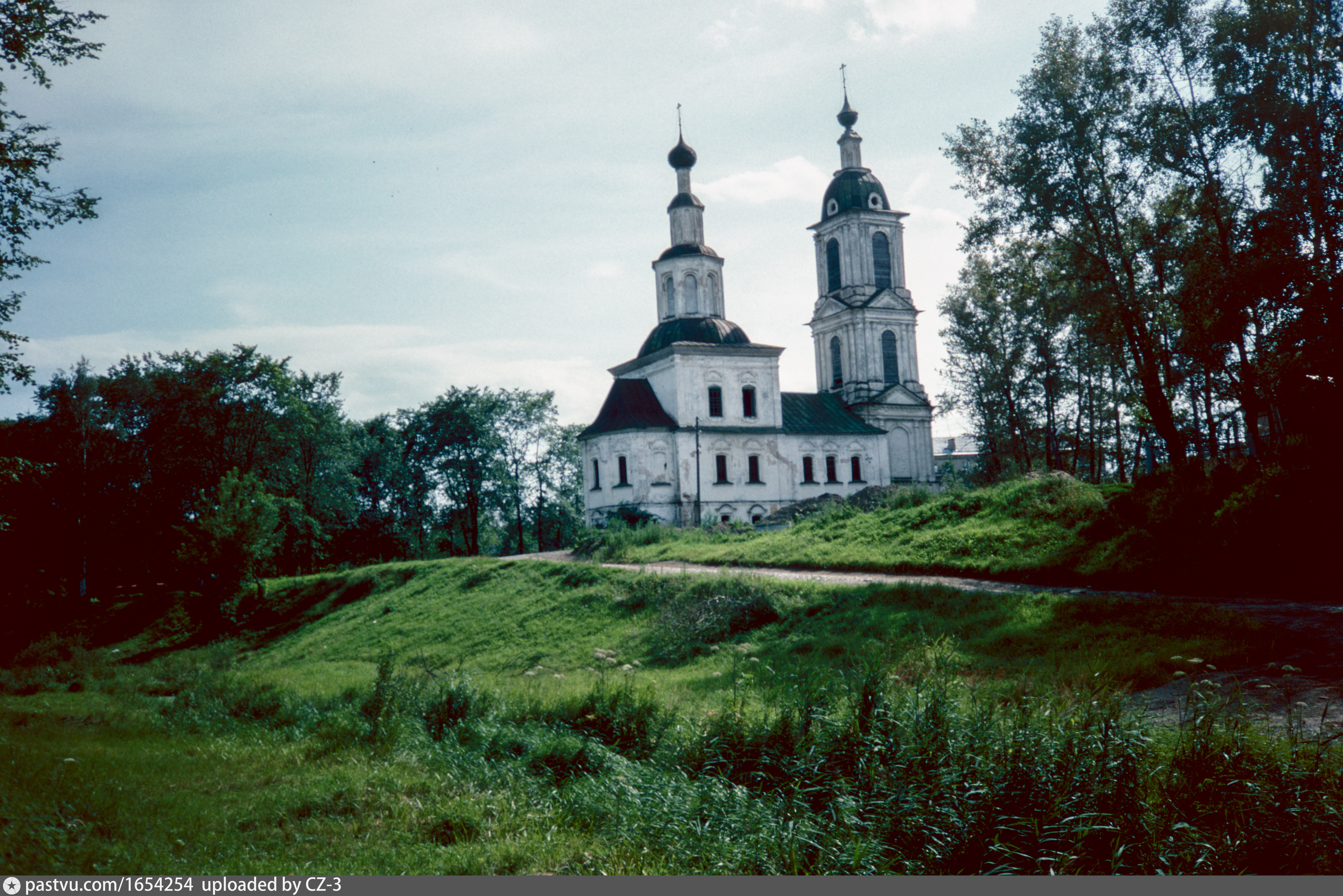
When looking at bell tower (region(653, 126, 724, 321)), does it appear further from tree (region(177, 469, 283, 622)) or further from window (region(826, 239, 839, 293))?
tree (region(177, 469, 283, 622))

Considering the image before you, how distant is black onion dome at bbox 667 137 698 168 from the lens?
148 ft

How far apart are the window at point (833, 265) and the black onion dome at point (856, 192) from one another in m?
1.51

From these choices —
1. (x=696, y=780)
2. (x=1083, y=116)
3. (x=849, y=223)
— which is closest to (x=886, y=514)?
(x=1083, y=116)

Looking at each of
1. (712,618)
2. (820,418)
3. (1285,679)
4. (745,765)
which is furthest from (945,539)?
(820,418)

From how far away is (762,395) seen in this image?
142ft

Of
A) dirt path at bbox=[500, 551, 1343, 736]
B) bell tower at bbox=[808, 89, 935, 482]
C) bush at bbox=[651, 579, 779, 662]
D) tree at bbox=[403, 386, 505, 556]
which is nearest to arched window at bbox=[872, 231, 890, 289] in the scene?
bell tower at bbox=[808, 89, 935, 482]

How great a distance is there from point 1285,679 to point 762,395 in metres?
35.9

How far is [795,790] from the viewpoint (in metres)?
6.43

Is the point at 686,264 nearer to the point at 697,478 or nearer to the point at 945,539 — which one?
the point at 697,478

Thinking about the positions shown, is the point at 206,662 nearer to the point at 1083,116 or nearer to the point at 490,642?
the point at 490,642

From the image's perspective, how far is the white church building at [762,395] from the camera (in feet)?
132

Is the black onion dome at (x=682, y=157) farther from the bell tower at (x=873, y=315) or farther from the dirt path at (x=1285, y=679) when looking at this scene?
the dirt path at (x=1285, y=679)

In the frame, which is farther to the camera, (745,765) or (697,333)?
(697,333)

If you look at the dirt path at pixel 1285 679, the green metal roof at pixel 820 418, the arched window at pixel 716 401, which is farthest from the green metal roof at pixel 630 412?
the dirt path at pixel 1285 679
